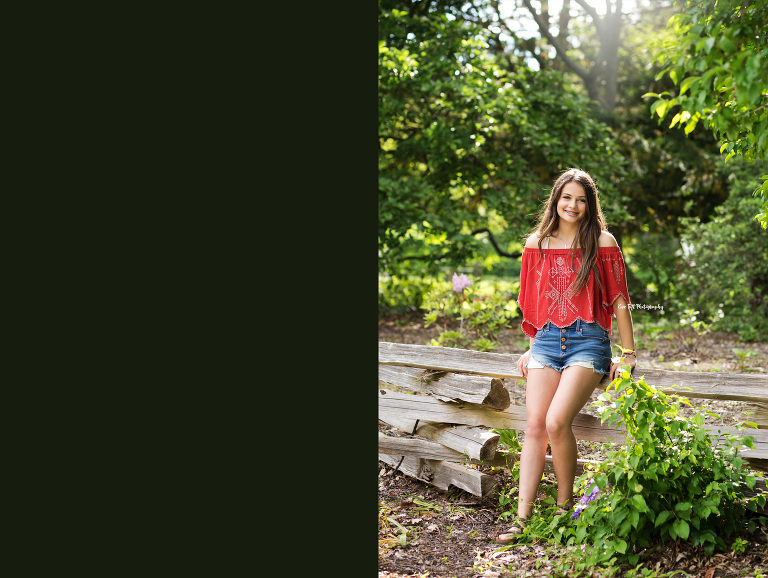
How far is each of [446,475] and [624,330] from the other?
5.37 ft

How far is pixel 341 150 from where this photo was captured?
7.45 feet

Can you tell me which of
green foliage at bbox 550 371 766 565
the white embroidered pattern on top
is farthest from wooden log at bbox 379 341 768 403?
the white embroidered pattern on top

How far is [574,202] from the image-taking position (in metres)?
3.62

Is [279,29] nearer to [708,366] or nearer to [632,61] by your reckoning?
[708,366]

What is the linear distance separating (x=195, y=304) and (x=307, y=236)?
50cm

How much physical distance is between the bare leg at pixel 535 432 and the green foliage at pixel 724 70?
4.93 feet

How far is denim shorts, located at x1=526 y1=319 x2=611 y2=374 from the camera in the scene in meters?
3.49

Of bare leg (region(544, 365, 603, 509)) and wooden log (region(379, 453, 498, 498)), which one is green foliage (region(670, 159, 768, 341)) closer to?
wooden log (region(379, 453, 498, 498))

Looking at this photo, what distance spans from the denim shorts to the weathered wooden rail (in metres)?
0.21

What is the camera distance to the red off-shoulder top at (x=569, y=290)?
11.6 feet

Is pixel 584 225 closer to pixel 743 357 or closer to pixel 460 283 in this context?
pixel 460 283

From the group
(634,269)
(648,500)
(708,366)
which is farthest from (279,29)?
(634,269)

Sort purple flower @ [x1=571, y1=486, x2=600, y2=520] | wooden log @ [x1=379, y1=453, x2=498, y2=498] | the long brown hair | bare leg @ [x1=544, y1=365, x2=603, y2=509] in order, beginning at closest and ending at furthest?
purple flower @ [x1=571, y1=486, x2=600, y2=520] → bare leg @ [x1=544, y1=365, x2=603, y2=509] → the long brown hair → wooden log @ [x1=379, y1=453, x2=498, y2=498]

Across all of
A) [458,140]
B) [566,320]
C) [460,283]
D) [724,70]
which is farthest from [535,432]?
[458,140]
